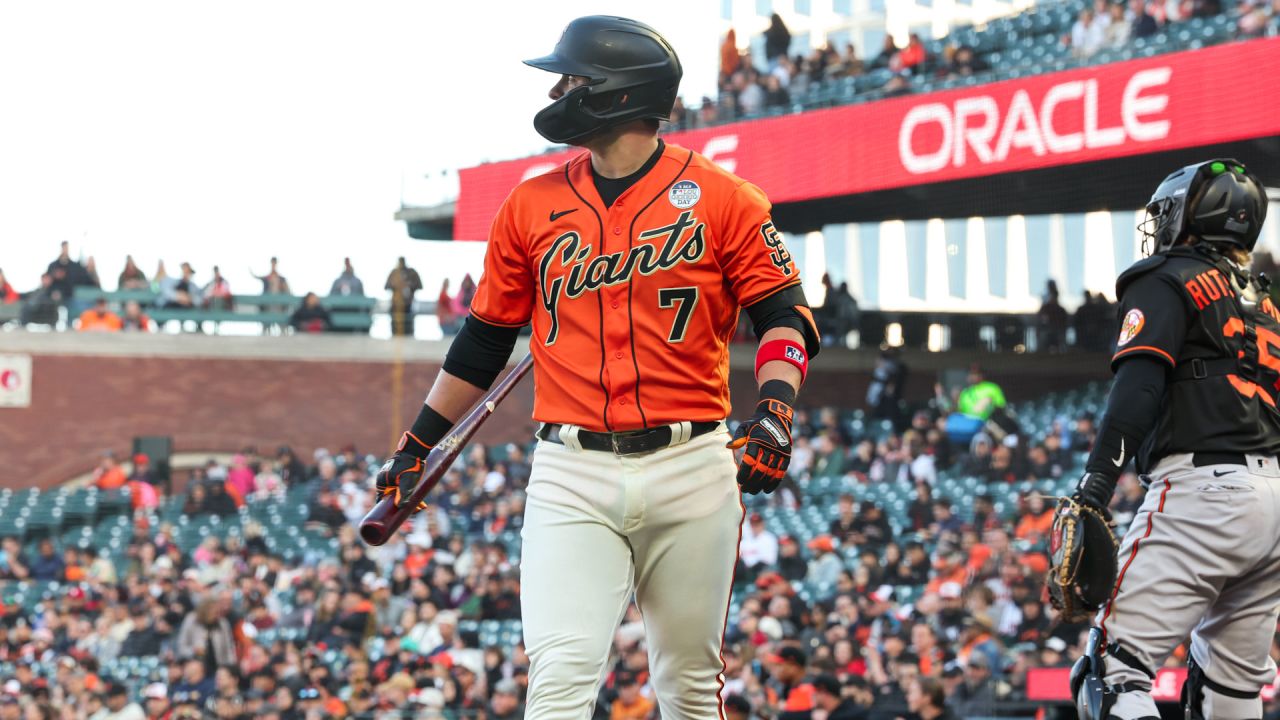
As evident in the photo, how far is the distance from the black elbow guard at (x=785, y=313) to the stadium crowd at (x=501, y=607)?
4.21m

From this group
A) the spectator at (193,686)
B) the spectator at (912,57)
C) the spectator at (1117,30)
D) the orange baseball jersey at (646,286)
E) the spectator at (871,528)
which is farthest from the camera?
the spectator at (912,57)

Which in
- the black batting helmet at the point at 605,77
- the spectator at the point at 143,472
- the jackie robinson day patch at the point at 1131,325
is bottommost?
the spectator at the point at 143,472

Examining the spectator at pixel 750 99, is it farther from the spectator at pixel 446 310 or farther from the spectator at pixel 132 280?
the spectator at pixel 132 280

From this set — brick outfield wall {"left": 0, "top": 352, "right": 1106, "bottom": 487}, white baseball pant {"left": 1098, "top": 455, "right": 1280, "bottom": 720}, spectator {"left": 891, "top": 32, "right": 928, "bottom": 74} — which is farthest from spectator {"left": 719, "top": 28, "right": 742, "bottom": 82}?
white baseball pant {"left": 1098, "top": 455, "right": 1280, "bottom": 720}

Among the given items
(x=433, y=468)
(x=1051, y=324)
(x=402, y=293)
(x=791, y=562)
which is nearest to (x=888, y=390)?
(x=1051, y=324)

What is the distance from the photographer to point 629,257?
3910 millimetres

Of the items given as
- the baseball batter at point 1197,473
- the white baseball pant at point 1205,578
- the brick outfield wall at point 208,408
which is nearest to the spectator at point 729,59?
the brick outfield wall at point 208,408

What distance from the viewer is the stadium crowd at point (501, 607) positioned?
390 inches

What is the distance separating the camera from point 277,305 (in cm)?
2436

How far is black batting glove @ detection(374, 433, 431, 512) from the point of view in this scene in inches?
162

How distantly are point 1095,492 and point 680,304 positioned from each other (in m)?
1.36

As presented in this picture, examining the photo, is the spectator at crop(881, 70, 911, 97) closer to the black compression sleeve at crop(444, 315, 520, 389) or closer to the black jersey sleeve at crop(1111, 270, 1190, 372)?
the black jersey sleeve at crop(1111, 270, 1190, 372)

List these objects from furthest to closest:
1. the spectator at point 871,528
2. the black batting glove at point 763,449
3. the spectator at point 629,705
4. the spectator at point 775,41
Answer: the spectator at point 775,41, the spectator at point 871,528, the spectator at point 629,705, the black batting glove at point 763,449

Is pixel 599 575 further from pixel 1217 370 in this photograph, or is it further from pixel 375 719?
pixel 375 719
